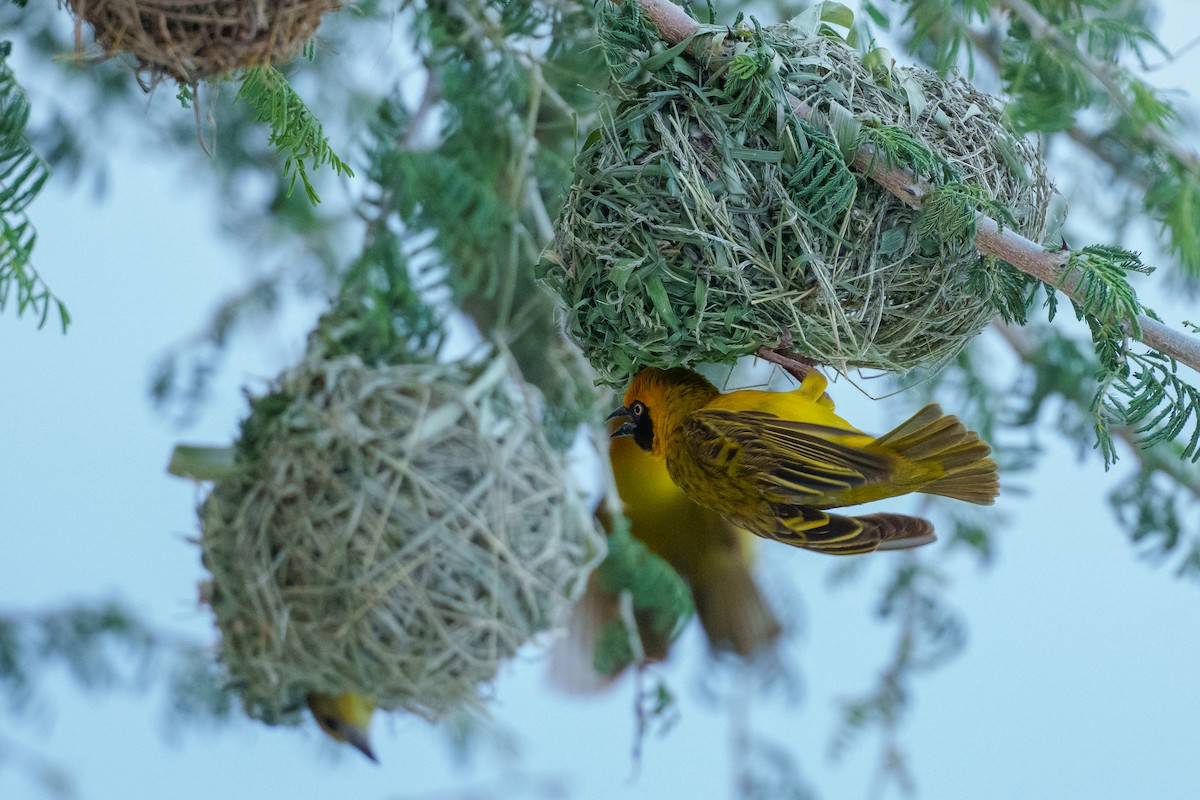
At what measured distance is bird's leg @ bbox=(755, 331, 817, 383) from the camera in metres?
1.02

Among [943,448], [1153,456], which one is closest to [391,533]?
[943,448]

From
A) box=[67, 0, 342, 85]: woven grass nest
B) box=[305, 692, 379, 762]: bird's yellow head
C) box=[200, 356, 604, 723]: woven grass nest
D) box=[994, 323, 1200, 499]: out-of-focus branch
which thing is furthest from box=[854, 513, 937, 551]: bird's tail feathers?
box=[305, 692, 379, 762]: bird's yellow head

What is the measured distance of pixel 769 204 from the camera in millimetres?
890

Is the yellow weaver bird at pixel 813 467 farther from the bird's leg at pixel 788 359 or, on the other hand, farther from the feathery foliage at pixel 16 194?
the feathery foliage at pixel 16 194

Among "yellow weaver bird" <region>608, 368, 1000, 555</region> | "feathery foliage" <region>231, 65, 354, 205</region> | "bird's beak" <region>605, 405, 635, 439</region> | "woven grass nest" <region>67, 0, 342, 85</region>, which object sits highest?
"woven grass nest" <region>67, 0, 342, 85</region>

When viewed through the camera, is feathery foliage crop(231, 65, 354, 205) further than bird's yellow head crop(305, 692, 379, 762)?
No

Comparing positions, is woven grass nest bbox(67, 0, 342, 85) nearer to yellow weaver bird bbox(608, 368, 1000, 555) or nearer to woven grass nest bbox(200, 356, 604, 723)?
yellow weaver bird bbox(608, 368, 1000, 555)

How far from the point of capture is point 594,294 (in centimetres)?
96

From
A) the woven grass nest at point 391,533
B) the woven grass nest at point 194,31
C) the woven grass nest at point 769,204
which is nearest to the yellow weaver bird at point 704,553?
the woven grass nest at point 391,533

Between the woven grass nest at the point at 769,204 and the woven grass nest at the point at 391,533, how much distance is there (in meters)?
0.50

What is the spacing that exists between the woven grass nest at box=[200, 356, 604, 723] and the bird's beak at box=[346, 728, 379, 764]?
0.50 feet

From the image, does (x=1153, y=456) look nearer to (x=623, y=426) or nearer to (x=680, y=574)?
(x=680, y=574)

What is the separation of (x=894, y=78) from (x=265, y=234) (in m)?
1.77

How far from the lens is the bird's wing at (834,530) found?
1.03m
